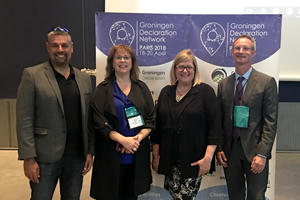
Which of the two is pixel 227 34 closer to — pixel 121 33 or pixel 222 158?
pixel 121 33

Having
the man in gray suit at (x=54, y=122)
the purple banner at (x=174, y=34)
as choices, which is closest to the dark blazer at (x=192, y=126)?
the man in gray suit at (x=54, y=122)

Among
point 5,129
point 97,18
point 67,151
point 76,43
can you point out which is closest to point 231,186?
point 67,151

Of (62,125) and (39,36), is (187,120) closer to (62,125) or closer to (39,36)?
(62,125)

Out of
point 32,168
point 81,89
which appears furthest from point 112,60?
point 32,168

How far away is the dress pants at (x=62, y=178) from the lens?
1655 mm

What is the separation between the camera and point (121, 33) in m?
2.44

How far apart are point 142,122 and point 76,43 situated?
10.0ft

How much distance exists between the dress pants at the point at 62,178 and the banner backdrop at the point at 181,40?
1.02 meters

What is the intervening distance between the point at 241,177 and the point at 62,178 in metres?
1.51

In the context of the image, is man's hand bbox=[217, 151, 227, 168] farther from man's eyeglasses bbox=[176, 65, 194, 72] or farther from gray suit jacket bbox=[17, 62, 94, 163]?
gray suit jacket bbox=[17, 62, 94, 163]

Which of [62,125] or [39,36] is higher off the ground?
[39,36]

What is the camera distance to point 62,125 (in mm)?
1638

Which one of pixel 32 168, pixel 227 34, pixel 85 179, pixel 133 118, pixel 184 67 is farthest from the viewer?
pixel 85 179

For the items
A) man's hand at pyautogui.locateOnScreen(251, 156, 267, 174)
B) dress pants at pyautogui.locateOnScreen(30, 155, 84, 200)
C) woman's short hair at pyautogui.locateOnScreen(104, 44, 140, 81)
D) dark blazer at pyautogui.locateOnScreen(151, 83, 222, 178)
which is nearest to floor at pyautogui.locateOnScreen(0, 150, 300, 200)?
dress pants at pyautogui.locateOnScreen(30, 155, 84, 200)
